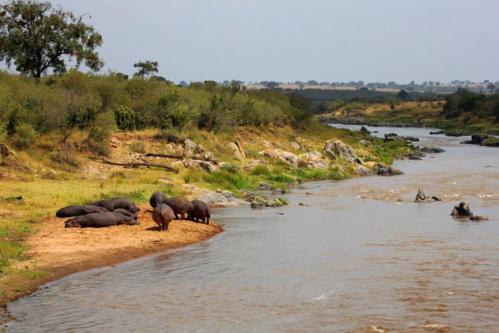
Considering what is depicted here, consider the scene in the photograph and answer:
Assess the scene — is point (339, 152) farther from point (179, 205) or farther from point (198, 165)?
point (179, 205)

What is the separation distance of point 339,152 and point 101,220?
3340cm

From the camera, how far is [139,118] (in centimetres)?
4294

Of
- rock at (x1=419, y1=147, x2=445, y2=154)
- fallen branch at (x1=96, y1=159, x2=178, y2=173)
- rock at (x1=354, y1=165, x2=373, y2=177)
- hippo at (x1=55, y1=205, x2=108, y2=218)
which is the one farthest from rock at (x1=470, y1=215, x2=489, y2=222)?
rock at (x1=419, y1=147, x2=445, y2=154)

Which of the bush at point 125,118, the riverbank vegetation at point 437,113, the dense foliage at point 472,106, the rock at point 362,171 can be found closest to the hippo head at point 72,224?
the bush at point 125,118

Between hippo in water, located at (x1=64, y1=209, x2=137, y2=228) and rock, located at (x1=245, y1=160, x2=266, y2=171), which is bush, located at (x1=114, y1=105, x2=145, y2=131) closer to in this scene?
rock, located at (x1=245, y1=160, x2=266, y2=171)

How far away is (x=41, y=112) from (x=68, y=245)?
1752cm

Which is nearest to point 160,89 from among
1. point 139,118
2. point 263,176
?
point 139,118

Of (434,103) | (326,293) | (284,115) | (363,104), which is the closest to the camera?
(326,293)

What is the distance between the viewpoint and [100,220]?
2117 centimetres

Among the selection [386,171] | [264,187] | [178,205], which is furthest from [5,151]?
[386,171]

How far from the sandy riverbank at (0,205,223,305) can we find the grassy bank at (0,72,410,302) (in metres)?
0.15

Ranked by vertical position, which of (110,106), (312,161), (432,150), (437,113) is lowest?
(432,150)

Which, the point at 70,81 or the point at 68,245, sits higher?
the point at 70,81

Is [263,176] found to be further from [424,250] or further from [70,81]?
[424,250]
